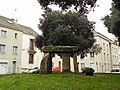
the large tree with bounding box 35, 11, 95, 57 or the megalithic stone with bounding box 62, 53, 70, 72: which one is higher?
the large tree with bounding box 35, 11, 95, 57

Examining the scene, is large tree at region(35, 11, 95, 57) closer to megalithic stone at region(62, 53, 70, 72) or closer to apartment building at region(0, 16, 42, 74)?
apartment building at region(0, 16, 42, 74)

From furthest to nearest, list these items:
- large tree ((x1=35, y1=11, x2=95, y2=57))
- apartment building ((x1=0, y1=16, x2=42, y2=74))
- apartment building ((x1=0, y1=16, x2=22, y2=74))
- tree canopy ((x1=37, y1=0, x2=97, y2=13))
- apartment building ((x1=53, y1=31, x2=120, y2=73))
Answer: apartment building ((x1=53, y1=31, x2=120, y2=73)) < apartment building ((x1=0, y1=16, x2=42, y2=74)) < apartment building ((x1=0, y1=16, x2=22, y2=74)) < large tree ((x1=35, y1=11, x2=95, y2=57)) < tree canopy ((x1=37, y1=0, x2=97, y2=13))

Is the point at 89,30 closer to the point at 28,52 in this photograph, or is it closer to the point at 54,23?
the point at 54,23

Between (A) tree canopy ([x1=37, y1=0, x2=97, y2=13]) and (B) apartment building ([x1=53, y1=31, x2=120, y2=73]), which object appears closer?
(A) tree canopy ([x1=37, y1=0, x2=97, y2=13])

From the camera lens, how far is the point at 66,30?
27062 mm

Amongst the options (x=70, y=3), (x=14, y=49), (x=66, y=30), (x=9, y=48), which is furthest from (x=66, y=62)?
(x=14, y=49)

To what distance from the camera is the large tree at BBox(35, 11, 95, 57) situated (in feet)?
89.3

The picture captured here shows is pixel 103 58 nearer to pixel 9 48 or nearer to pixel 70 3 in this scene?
pixel 9 48

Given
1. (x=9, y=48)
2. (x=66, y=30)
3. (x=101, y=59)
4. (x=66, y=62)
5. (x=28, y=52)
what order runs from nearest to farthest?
1. (x=66, y=62)
2. (x=66, y=30)
3. (x=9, y=48)
4. (x=28, y=52)
5. (x=101, y=59)

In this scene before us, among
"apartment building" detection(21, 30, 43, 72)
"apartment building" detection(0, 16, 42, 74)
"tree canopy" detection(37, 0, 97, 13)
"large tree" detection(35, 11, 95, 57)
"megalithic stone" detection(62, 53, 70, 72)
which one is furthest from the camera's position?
"apartment building" detection(21, 30, 43, 72)

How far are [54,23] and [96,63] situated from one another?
21716 mm

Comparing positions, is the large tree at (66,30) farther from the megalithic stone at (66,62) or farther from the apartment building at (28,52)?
the apartment building at (28,52)

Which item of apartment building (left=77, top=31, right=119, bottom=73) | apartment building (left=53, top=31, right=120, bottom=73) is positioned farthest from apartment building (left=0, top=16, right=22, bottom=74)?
apartment building (left=77, top=31, right=119, bottom=73)

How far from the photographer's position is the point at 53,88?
8945 mm
